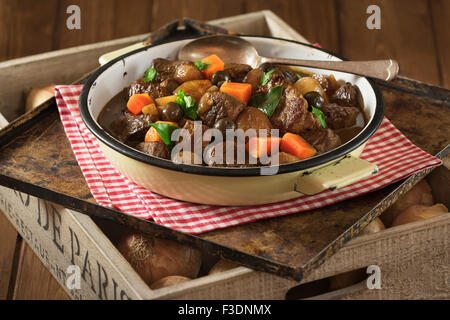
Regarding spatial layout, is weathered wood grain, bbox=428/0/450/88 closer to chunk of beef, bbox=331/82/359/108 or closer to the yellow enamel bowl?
chunk of beef, bbox=331/82/359/108

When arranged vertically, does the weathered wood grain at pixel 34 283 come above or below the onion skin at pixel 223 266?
below

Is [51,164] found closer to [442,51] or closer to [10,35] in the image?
[10,35]

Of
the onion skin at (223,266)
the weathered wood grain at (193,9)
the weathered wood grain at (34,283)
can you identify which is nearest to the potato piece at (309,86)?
Result: the onion skin at (223,266)

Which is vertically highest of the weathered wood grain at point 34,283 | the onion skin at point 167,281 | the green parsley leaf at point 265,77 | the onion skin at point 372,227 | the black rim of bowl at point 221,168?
the green parsley leaf at point 265,77

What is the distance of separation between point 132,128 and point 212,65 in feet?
1.28

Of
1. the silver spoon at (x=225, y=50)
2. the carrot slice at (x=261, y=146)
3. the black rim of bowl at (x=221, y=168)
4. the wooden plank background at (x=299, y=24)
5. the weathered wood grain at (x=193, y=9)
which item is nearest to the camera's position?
the black rim of bowl at (x=221, y=168)

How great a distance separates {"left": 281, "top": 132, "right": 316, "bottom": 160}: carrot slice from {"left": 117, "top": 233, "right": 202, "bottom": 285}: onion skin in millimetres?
362

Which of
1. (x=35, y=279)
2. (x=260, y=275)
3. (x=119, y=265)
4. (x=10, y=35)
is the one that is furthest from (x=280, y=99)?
(x=10, y=35)

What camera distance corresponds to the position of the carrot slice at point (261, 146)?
1.59 metres

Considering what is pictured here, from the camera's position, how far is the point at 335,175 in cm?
153

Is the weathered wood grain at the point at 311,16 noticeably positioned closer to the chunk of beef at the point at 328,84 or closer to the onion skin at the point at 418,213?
the chunk of beef at the point at 328,84

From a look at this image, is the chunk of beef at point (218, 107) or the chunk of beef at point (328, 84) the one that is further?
the chunk of beef at point (328, 84)

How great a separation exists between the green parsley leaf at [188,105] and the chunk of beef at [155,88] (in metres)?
0.12

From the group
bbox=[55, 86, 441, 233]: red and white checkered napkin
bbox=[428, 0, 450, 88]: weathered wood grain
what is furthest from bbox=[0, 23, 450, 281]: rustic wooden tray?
bbox=[428, 0, 450, 88]: weathered wood grain
